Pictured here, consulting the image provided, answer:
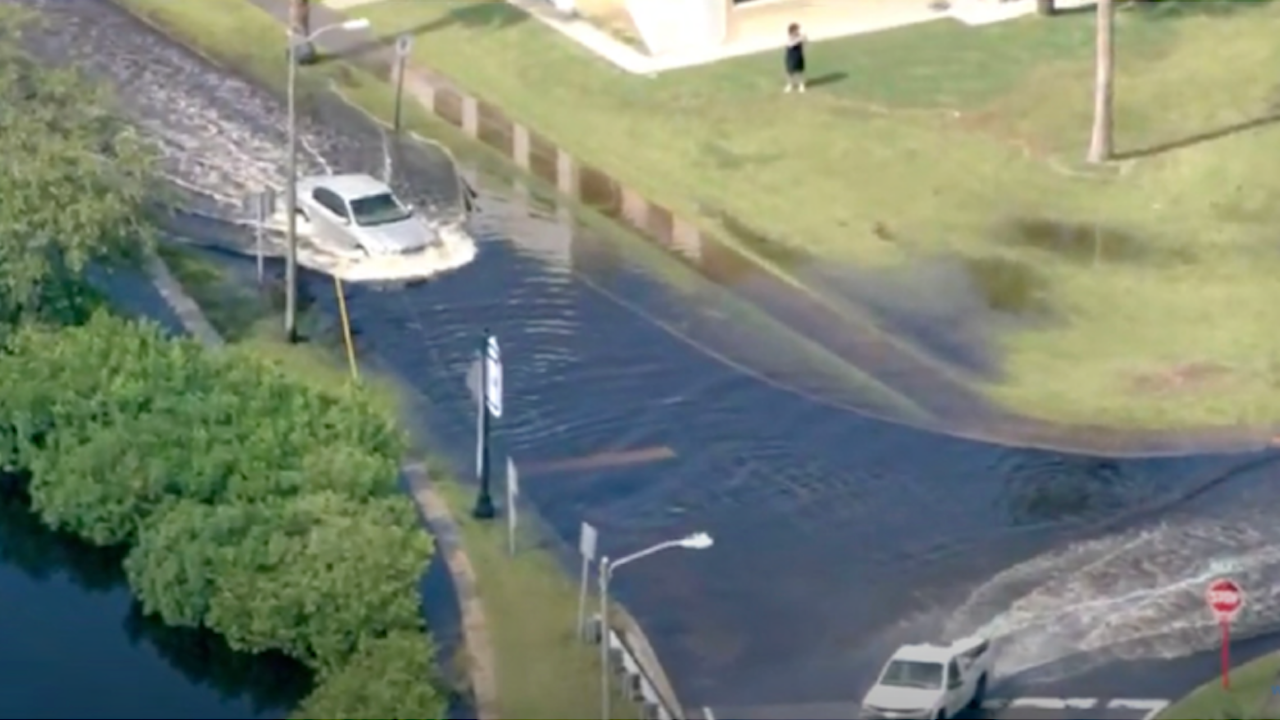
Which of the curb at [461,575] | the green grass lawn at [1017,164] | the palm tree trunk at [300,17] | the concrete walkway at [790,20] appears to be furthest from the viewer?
the concrete walkway at [790,20]

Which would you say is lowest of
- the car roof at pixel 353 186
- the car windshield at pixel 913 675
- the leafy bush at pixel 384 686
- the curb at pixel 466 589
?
the curb at pixel 466 589

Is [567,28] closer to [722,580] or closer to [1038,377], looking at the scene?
[1038,377]

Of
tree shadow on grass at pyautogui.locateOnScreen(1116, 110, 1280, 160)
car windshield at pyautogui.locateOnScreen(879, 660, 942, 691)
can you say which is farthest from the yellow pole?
tree shadow on grass at pyautogui.locateOnScreen(1116, 110, 1280, 160)

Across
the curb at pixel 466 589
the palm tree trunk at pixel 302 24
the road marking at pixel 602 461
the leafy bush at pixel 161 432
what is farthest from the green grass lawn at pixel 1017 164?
the leafy bush at pixel 161 432

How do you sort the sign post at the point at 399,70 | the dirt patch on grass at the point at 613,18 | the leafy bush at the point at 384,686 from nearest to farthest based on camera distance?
the leafy bush at the point at 384,686
the sign post at the point at 399,70
the dirt patch on grass at the point at 613,18

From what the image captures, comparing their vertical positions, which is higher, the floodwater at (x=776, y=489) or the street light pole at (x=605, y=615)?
the street light pole at (x=605, y=615)

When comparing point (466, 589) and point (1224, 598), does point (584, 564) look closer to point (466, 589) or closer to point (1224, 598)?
point (466, 589)

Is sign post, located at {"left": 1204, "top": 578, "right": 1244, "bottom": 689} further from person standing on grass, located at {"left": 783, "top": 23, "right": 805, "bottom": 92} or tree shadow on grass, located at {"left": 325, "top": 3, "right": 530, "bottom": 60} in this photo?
tree shadow on grass, located at {"left": 325, "top": 3, "right": 530, "bottom": 60}

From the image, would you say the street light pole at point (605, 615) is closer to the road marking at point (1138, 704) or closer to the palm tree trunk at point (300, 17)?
the road marking at point (1138, 704)
